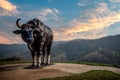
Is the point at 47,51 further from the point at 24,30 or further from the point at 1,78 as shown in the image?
the point at 1,78

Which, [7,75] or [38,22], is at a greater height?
[38,22]

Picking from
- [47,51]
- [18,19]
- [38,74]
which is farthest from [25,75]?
[47,51]

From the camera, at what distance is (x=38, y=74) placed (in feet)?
79.9

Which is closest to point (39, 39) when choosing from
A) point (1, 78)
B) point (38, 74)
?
point (38, 74)

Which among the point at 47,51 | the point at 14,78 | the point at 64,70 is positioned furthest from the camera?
the point at 47,51

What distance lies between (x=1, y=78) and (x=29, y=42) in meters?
5.27

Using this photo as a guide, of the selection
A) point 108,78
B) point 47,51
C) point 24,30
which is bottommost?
point 108,78

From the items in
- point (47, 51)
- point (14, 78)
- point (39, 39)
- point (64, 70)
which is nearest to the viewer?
point (14, 78)

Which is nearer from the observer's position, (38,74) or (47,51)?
(38,74)

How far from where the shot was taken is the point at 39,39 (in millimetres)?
28703

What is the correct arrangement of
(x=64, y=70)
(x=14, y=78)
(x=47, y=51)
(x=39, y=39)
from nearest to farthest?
(x=14, y=78)
(x=64, y=70)
(x=39, y=39)
(x=47, y=51)

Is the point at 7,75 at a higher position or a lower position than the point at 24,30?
lower

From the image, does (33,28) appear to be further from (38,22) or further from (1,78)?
(1,78)

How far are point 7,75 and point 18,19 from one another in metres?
6.13
